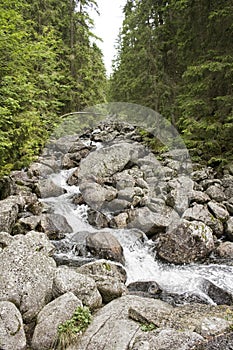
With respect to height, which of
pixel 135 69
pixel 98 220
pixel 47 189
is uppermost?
pixel 135 69

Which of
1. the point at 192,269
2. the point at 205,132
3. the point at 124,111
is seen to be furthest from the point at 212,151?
the point at 124,111

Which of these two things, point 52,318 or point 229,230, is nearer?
point 52,318

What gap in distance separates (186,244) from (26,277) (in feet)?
12.6

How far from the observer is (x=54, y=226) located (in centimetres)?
736

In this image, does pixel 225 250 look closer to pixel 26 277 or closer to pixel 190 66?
pixel 26 277

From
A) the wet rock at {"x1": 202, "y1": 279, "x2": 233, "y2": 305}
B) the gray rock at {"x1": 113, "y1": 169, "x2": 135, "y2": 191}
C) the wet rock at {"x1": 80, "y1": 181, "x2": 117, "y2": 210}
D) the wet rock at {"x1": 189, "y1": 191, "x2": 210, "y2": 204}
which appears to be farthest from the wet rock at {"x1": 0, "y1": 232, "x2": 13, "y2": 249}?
the wet rock at {"x1": 189, "y1": 191, "x2": 210, "y2": 204}

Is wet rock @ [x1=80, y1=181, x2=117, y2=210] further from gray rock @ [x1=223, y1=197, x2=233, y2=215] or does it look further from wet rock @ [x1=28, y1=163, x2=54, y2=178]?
gray rock @ [x1=223, y1=197, x2=233, y2=215]

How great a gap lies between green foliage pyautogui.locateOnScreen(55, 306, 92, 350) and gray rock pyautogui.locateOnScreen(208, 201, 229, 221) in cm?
527

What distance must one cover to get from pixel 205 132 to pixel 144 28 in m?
6.56

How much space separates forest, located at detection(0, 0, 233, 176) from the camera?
7457mm

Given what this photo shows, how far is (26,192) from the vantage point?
332 inches

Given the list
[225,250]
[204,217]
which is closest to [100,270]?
[225,250]

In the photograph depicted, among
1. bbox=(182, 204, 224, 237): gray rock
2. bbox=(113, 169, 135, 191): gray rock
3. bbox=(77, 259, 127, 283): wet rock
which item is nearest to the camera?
bbox=(77, 259, 127, 283): wet rock

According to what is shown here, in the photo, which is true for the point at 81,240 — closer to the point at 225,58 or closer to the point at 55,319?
the point at 55,319
